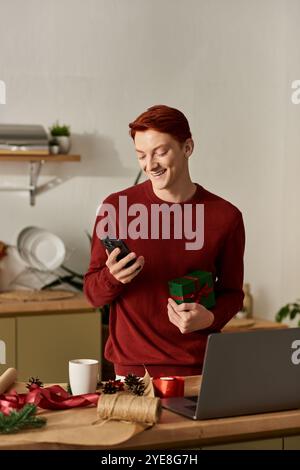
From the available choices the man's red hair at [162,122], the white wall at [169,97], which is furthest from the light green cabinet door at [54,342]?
the man's red hair at [162,122]

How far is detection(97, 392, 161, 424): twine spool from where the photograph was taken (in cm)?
195

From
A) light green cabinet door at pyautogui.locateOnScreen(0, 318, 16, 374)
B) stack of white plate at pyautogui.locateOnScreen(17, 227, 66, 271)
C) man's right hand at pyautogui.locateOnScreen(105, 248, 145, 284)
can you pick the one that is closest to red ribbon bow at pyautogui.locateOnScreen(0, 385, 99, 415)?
man's right hand at pyautogui.locateOnScreen(105, 248, 145, 284)

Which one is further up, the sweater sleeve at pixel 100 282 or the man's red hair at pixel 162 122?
the man's red hair at pixel 162 122

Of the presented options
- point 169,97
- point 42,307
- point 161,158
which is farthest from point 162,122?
point 169,97

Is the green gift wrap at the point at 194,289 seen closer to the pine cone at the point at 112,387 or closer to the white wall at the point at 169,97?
the pine cone at the point at 112,387

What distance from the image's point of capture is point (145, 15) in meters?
4.99

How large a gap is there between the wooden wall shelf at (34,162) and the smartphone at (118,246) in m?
2.27

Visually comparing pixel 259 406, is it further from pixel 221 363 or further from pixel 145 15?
pixel 145 15

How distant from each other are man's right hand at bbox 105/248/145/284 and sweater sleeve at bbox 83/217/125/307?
0.12 feet

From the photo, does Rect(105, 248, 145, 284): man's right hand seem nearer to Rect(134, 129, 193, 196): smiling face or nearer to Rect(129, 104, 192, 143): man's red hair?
Rect(134, 129, 193, 196): smiling face

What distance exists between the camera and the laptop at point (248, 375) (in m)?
1.98

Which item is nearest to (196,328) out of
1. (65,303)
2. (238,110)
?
(65,303)

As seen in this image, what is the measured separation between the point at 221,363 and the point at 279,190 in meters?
3.56

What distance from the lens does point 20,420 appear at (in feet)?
6.26
